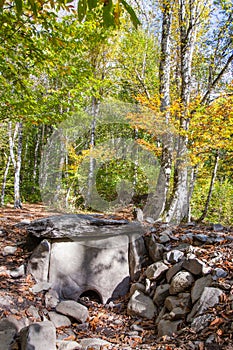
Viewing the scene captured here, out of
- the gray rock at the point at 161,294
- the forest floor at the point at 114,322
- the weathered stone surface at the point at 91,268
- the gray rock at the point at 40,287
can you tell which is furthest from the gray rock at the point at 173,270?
the gray rock at the point at 40,287

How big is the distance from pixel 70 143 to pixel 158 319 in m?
10.5

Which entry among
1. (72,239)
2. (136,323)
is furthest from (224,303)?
(72,239)

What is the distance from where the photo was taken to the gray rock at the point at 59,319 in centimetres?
355

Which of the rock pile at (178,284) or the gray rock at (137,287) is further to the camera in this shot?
the gray rock at (137,287)

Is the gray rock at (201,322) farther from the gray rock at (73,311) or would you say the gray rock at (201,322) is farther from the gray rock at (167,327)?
the gray rock at (73,311)

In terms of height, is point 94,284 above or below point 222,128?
below

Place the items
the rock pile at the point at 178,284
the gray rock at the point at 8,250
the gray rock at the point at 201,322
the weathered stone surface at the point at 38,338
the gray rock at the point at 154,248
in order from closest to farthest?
the weathered stone surface at the point at 38,338
the gray rock at the point at 201,322
the rock pile at the point at 178,284
the gray rock at the point at 154,248
the gray rock at the point at 8,250

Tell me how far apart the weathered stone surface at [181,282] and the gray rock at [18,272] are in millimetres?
2337

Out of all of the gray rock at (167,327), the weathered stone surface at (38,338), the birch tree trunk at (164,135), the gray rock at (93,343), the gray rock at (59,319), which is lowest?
the gray rock at (59,319)

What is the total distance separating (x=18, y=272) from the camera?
4.19 m

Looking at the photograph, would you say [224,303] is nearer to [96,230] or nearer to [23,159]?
[96,230]

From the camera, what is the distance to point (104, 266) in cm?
455

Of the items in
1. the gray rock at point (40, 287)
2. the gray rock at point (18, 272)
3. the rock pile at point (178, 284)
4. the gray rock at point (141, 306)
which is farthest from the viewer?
the gray rock at point (18, 272)

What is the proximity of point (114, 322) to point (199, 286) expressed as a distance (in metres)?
1.36
